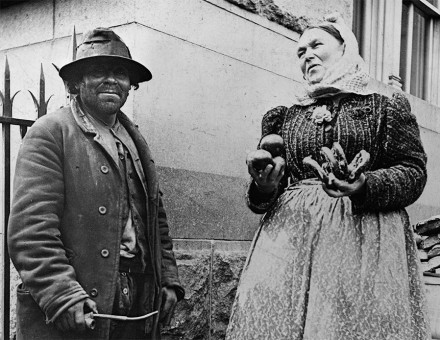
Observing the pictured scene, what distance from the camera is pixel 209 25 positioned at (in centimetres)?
439

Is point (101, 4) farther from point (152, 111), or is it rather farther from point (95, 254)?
point (95, 254)

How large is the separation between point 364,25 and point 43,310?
4.78 metres

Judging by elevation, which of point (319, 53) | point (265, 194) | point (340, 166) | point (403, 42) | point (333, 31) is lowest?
point (265, 194)

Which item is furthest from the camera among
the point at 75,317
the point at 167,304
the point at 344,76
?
the point at 344,76

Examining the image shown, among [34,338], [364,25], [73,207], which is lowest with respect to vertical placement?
[34,338]

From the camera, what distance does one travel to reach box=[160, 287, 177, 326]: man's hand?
9.83 ft

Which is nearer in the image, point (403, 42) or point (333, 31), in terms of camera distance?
point (333, 31)

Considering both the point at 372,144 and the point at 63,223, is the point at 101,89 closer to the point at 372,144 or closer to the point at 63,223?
the point at 63,223

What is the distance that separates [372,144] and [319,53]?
1.59ft

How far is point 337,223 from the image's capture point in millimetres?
3088

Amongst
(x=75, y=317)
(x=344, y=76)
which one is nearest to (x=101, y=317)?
(x=75, y=317)

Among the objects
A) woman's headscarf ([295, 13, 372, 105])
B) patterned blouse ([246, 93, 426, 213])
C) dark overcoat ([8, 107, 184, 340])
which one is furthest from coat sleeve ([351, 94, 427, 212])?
dark overcoat ([8, 107, 184, 340])

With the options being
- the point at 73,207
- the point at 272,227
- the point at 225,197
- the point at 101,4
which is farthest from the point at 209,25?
the point at 73,207

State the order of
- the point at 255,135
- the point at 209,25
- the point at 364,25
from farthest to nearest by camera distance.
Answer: the point at 364,25 → the point at 255,135 → the point at 209,25
